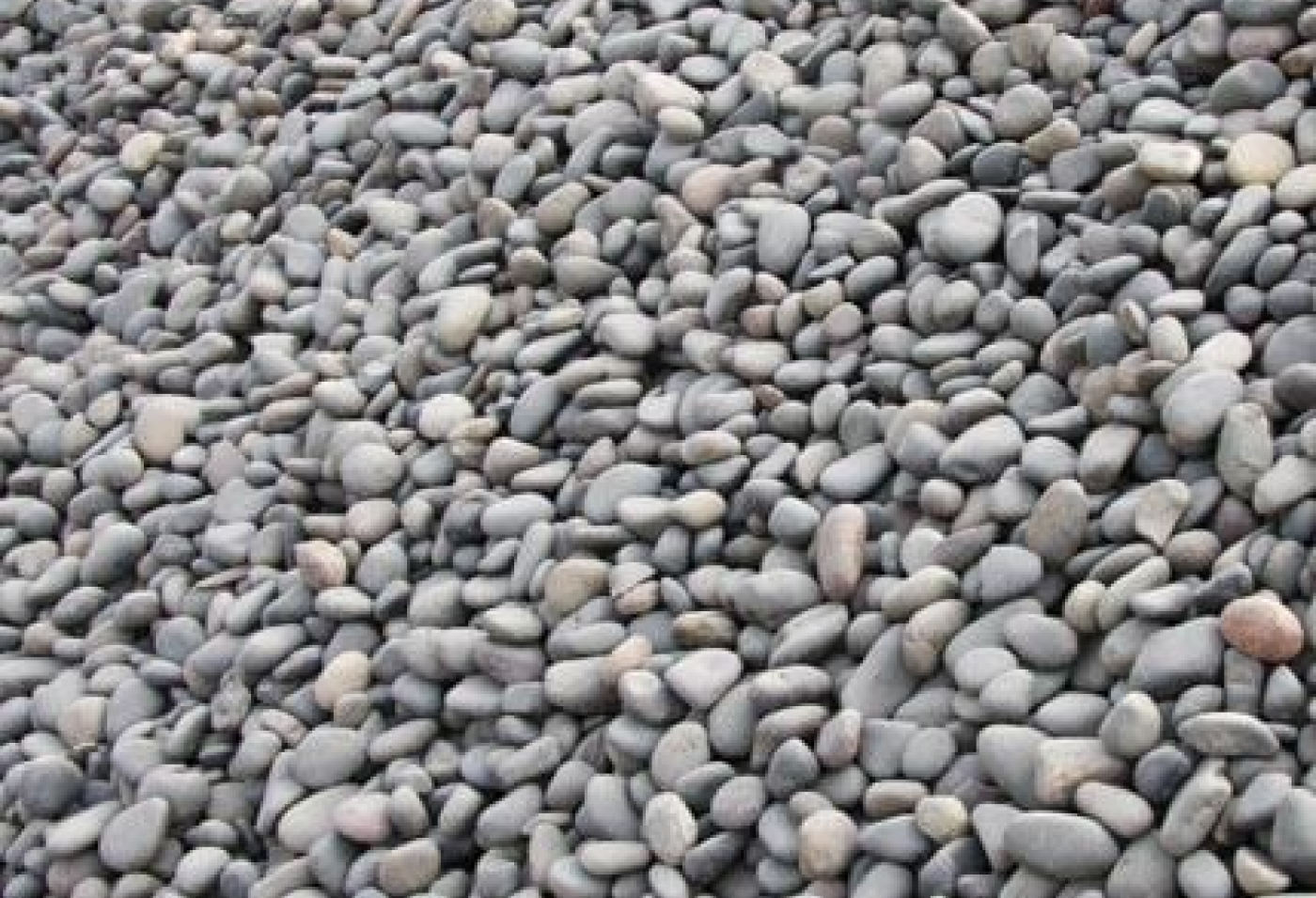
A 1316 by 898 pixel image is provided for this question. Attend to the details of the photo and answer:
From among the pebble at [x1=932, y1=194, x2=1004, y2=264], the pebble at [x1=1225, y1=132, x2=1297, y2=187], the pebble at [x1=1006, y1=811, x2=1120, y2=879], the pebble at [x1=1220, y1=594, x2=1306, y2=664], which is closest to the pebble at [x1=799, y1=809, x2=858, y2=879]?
the pebble at [x1=1006, y1=811, x2=1120, y2=879]

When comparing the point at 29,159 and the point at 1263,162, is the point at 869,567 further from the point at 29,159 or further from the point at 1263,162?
the point at 29,159

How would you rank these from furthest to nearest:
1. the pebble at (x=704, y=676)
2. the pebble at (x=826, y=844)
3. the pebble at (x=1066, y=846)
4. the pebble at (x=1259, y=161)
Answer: the pebble at (x=1259, y=161)
the pebble at (x=704, y=676)
the pebble at (x=826, y=844)
the pebble at (x=1066, y=846)

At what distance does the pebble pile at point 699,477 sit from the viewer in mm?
1644

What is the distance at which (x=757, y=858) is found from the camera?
1697 mm

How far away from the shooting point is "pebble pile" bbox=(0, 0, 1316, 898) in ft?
5.39

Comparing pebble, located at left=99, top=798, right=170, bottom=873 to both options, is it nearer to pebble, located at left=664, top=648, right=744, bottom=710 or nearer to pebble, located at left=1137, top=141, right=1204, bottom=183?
pebble, located at left=664, top=648, right=744, bottom=710

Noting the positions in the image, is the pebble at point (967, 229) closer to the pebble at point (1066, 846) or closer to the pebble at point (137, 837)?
the pebble at point (1066, 846)

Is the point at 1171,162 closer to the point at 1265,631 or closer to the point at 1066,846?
the point at 1265,631

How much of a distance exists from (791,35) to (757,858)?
3.48 ft

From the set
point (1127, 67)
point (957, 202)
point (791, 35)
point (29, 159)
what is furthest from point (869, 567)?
point (29, 159)

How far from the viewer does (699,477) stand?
1.96m

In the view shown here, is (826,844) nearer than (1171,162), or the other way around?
(826,844)

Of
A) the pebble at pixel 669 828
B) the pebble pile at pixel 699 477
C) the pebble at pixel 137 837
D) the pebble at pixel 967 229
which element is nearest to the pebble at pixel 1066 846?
the pebble pile at pixel 699 477

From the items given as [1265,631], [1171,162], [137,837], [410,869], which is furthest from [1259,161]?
[137,837]
